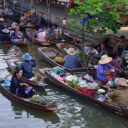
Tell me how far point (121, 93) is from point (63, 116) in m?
1.85

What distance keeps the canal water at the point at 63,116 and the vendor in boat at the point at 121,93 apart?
0.48 m

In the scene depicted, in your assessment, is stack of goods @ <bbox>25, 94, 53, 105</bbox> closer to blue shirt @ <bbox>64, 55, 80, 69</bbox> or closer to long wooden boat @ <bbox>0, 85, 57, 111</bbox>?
long wooden boat @ <bbox>0, 85, 57, 111</bbox>

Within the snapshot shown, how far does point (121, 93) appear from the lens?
9305 millimetres

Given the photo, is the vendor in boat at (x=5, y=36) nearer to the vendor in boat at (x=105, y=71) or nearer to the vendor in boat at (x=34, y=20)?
the vendor in boat at (x=34, y=20)

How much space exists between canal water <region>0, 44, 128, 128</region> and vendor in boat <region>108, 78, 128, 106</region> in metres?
0.48

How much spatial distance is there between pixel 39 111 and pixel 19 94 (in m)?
0.92

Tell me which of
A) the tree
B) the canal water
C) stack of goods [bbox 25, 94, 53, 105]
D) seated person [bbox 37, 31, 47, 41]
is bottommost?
the canal water

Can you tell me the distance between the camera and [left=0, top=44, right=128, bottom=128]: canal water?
938cm

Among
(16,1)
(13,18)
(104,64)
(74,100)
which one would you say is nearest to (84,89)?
(74,100)

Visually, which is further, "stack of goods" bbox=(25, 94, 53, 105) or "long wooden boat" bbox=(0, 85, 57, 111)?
"stack of goods" bbox=(25, 94, 53, 105)

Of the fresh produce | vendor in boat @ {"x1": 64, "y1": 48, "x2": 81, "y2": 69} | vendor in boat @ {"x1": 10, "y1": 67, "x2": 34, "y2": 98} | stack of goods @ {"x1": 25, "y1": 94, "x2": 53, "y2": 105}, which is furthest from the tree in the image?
stack of goods @ {"x1": 25, "y1": 94, "x2": 53, "y2": 105}

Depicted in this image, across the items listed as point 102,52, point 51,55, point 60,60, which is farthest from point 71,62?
point 51,55

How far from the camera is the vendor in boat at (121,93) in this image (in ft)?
30.2

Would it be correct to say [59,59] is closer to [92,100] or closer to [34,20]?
[92,100]
